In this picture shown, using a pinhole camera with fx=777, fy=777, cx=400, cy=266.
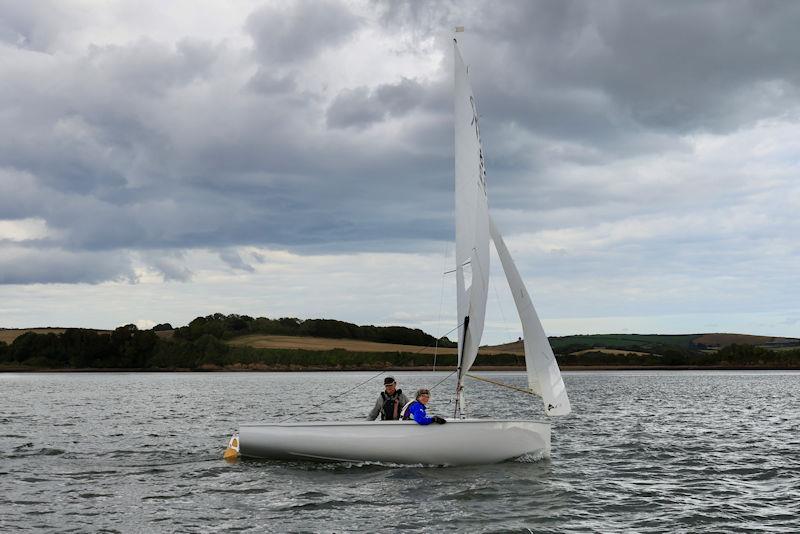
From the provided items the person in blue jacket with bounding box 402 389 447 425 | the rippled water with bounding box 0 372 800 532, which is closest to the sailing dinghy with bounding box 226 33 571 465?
the person in blue jacket with bounding box 402 389 447 425

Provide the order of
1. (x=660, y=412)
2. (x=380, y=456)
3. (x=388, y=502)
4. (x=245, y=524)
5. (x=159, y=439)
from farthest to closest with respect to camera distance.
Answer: (x=660, y=412) → (x=159, y=439) → (x=380, y=456) → (x=388, y=502) → (x=245, y=524)

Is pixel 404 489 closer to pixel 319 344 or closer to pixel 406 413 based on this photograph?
pixel 406 413

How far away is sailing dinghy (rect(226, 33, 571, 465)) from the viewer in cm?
1842

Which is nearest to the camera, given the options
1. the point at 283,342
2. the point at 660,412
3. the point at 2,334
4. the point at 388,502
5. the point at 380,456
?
the point at 388,502

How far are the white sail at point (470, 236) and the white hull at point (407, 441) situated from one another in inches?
70.5

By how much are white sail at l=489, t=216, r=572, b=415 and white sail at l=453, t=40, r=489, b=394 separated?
1.11 metres

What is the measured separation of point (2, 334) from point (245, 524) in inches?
6297

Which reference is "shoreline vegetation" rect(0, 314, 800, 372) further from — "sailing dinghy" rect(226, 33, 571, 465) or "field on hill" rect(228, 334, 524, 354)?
"sailing dinghy" rect(226, 33, 571, 465)

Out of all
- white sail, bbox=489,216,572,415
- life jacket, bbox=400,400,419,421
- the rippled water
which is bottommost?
the rippled water

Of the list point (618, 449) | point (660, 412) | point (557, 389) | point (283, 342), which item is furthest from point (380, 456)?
point (283, 342)

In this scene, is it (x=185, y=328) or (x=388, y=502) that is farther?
(x=185, y=328)

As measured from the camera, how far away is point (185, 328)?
160 m

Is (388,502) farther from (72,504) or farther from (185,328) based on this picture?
(185,328)

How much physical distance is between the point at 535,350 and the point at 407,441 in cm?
460
